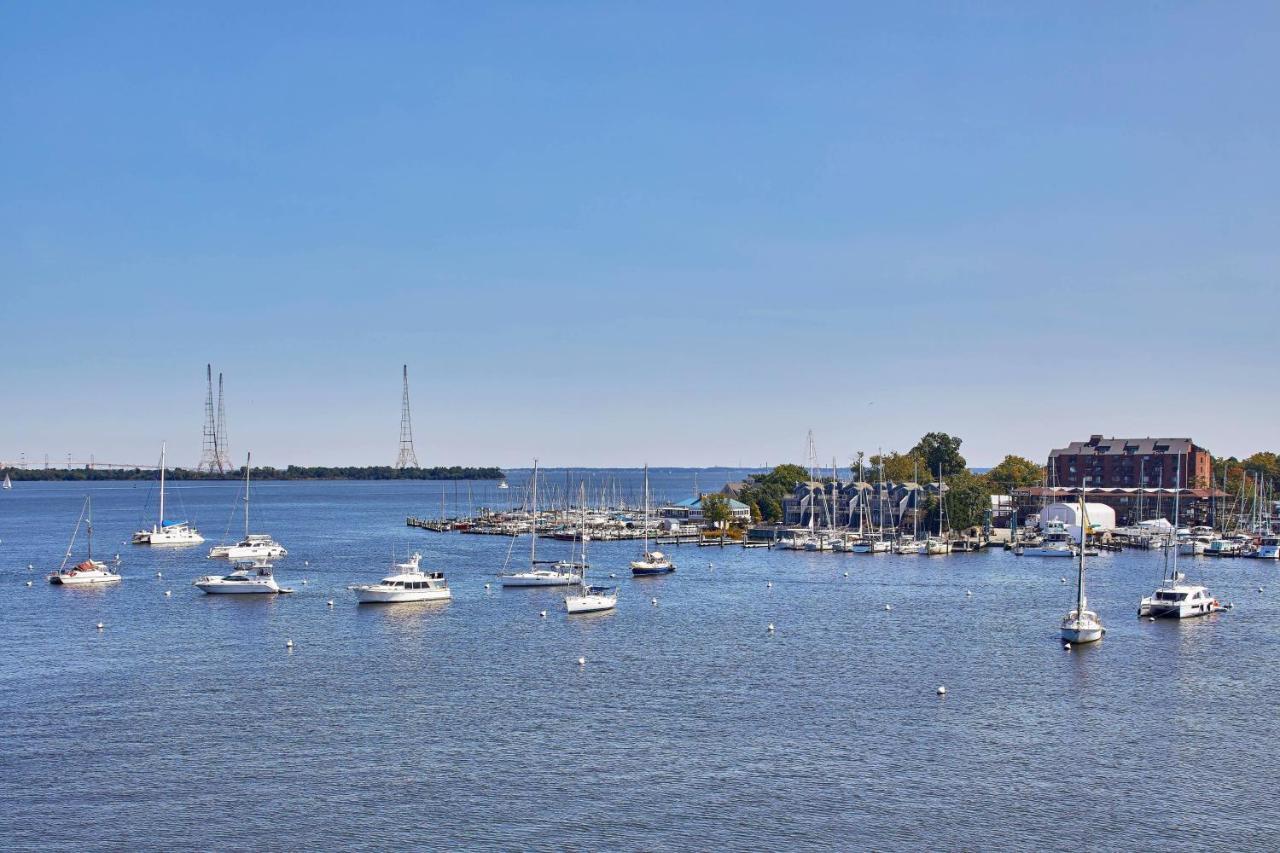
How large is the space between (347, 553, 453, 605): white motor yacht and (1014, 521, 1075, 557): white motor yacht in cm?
7824

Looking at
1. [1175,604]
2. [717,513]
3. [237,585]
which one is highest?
[717,513]

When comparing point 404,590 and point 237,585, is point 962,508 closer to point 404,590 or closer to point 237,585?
point 404,590

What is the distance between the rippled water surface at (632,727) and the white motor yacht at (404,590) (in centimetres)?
184

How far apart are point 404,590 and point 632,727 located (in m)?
45.6

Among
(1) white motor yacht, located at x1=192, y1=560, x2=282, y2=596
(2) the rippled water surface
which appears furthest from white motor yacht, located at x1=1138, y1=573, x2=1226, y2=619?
(1) white motor yacht, located at x1=192, y1=560, x2=282, y2=596

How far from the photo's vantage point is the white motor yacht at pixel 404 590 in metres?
95.5

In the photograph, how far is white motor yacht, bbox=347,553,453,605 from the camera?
313 ft

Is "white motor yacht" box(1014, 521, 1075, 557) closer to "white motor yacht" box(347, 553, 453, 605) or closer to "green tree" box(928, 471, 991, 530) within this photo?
"green tree" box(928, 471, 991, 530)

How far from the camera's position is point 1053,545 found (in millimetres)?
146375

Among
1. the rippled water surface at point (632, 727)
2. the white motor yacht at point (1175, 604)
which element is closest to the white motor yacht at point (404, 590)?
the rippled water surface at point (632, 727)

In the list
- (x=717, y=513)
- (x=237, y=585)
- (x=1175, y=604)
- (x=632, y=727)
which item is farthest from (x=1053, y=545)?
(x=632, y=727)

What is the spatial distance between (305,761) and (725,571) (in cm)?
8201

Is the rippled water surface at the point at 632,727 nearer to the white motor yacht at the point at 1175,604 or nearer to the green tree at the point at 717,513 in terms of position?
the white motor yacht at the point at 1175,604

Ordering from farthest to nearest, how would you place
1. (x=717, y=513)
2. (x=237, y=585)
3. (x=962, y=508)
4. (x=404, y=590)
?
(x=717, y=513)
(x=962, y=508)
(x=237, y=585)
(x=404, y=590)
